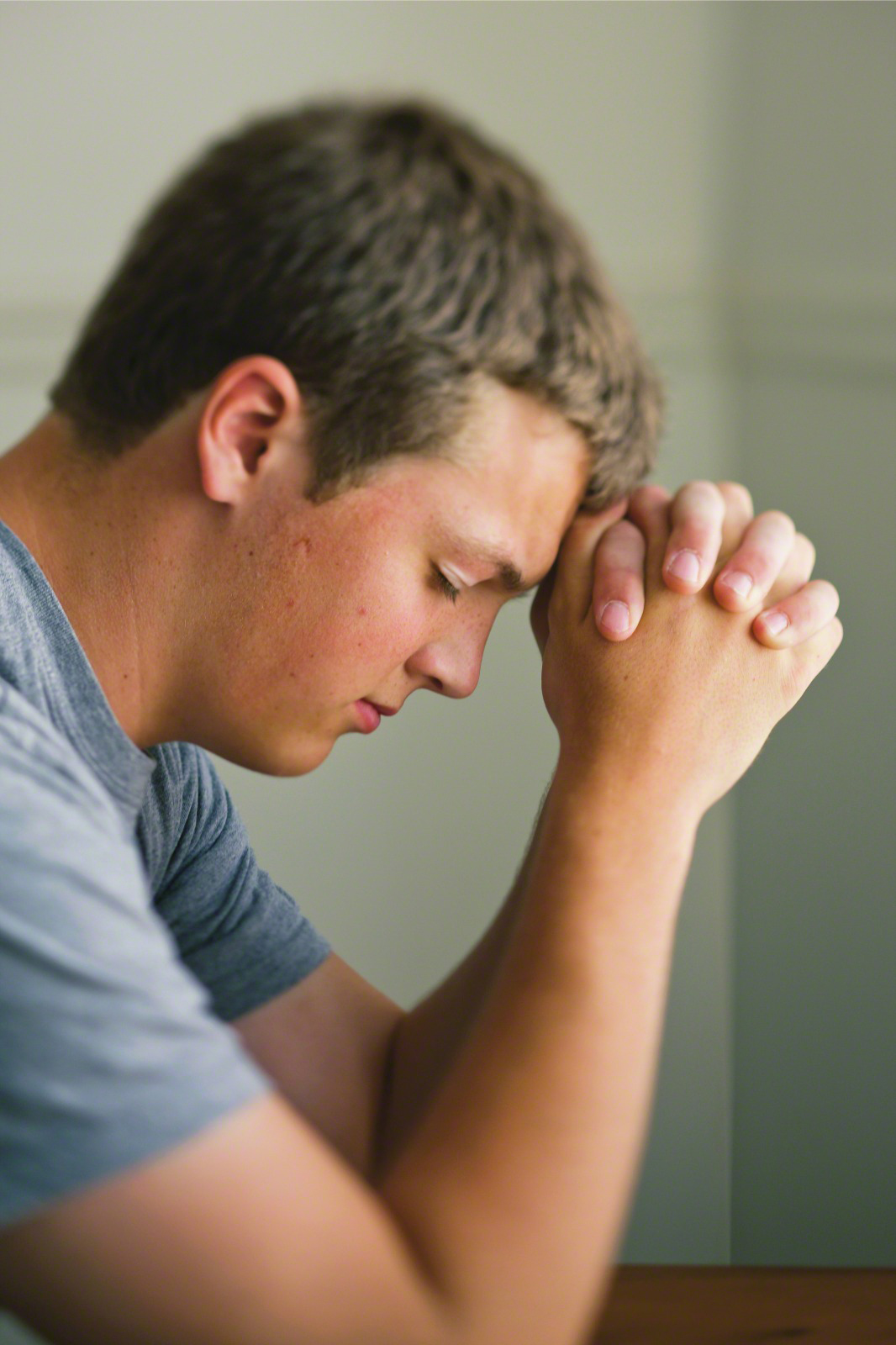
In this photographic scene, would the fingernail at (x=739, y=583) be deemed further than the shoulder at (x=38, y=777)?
Yes

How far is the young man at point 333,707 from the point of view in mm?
514

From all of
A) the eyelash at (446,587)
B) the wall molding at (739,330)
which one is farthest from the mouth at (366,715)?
the wall molding at (739,330)

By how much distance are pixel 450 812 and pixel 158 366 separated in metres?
1.11

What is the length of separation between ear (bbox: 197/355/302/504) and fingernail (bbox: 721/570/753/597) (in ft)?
1.12

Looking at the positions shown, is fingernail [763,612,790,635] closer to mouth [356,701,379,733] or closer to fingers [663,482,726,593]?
fingers [663,482,726,593]

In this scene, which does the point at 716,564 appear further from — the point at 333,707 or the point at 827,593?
the point at 333,707

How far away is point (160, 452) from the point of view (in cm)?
82

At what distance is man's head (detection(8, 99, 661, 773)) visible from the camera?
2.54ft

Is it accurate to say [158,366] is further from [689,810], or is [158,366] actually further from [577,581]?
[689,810]

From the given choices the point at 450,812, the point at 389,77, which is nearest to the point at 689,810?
the point at 450,812

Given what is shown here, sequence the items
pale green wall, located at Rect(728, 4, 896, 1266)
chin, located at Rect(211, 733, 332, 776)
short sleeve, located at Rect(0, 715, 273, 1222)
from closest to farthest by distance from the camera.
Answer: short sleeve, located at Rect(0, 715, 273, 1222)
chin, located at Rect(211, 733, 332, 776)
pale green wall, located at Rect(728, 4, 896, 1266)

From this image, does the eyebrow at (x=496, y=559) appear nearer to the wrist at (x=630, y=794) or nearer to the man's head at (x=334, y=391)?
the man's head at (x=334, y=391)

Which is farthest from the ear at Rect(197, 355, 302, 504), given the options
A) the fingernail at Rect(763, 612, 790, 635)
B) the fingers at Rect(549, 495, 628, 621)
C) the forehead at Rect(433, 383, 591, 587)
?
the fingernail at Rect(763, 612, 790, 635)

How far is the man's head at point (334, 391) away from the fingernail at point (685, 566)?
10cm
